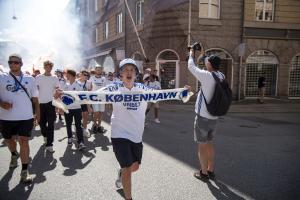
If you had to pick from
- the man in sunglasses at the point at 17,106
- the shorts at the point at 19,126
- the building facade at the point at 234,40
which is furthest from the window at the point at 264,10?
the shorts at the point at 19,126

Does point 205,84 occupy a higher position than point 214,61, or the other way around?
point 214,61

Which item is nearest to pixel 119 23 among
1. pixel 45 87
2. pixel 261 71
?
pixel 261 71

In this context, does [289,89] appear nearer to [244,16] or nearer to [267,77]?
[267,77]

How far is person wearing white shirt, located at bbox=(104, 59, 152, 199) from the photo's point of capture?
3.68m

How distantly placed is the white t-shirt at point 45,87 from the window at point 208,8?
13.3 m

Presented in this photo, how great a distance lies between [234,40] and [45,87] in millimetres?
14333

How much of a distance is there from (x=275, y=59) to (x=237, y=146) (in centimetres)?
1367

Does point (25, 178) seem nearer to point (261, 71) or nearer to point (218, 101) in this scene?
point (218, 101)

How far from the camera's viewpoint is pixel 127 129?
12.3ft

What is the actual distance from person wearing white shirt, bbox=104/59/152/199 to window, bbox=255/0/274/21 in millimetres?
17038

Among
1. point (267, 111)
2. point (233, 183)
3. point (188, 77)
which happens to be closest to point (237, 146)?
point (233, 183)

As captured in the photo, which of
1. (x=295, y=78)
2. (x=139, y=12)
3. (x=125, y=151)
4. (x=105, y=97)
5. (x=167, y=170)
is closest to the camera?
(x=125, y=151)

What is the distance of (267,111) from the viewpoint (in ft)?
48.7

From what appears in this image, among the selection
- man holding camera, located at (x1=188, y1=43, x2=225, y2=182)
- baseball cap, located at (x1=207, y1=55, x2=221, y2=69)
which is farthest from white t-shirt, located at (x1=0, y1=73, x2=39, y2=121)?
baseball cap, located at (x1=207, y1=55, x2=221, y2=69)
